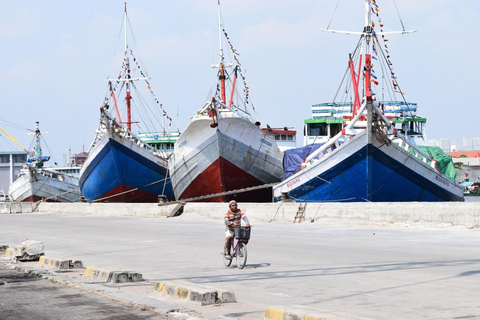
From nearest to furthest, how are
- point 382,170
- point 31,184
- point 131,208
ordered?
point 382,170 → point 131,208 → point 31,184

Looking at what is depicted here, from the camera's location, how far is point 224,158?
3547cm

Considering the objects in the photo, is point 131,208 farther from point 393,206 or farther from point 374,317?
point 374,317

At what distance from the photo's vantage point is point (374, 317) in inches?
289

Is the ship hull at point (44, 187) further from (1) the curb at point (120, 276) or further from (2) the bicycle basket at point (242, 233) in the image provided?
(1) the curb at point (120, 276)

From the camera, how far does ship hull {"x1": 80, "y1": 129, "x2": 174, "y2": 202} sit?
44.4 metres

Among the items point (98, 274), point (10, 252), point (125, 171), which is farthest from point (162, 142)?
point (98, 274)

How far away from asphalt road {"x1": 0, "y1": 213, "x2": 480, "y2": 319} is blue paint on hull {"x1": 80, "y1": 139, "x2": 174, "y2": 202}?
21445 millimetres

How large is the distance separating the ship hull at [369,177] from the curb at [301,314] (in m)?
20.9

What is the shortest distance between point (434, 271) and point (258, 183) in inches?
1059

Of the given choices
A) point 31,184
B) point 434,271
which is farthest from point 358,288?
point 31,184

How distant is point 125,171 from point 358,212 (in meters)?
25.1

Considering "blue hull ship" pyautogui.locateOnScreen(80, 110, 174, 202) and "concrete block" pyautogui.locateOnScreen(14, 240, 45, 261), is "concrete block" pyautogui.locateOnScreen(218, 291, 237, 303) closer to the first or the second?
"concrete block" pyautogui.locateOnScreen(14, 240, 45, 261)

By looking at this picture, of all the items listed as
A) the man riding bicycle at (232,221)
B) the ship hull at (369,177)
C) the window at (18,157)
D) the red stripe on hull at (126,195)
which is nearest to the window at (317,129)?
the red stripe on hull at (126,195)

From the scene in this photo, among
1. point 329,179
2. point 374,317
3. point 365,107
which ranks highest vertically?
point 365,107
